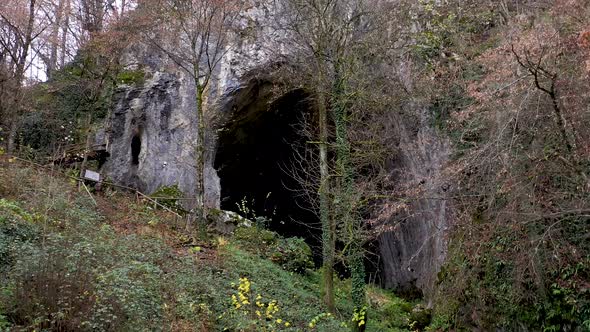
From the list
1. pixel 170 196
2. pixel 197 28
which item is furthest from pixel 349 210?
pixel 170 196

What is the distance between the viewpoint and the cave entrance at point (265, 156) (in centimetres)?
1639

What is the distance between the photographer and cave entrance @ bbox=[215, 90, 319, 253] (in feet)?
53.8

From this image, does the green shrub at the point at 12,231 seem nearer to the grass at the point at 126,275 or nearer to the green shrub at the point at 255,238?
the grass at the point at 126,275

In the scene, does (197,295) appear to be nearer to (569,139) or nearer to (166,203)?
(569,139)

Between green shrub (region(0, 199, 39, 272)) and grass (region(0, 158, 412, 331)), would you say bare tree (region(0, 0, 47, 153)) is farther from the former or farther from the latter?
green shrub (region(0, 199, 39, 272))

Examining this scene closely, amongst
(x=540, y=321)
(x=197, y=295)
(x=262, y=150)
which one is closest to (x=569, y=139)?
(x=540, y=321)

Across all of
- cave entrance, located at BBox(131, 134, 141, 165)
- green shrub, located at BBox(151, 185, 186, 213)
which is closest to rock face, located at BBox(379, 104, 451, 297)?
green shrub, located at BBox(151, 185, 186, 213)

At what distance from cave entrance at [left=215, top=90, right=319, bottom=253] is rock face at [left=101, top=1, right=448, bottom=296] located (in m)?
0.63

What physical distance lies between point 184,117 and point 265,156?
3.82 metres

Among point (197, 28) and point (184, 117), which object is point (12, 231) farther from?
point (184, 117)

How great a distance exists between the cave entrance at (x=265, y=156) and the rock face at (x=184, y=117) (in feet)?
2.06

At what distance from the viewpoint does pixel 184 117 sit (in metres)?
16.0

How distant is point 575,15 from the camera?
6164 mm

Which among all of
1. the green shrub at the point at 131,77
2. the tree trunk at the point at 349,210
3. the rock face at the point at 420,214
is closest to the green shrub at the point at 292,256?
the tree trunk at the point at 349,210
